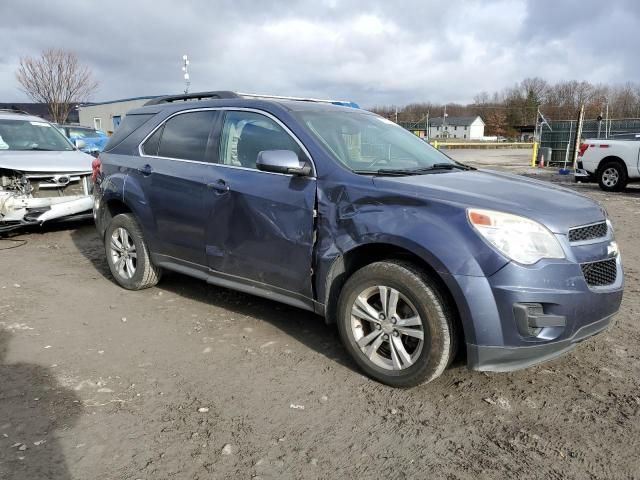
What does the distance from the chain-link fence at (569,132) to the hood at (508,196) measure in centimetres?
2130

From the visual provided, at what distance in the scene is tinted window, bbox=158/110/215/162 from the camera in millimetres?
4379

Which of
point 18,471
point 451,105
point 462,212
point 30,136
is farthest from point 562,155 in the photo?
point 451,105

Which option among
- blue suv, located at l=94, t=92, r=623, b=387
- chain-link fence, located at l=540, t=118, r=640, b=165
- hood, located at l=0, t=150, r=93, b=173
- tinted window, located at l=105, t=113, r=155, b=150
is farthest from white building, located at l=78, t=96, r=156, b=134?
blue suv, located at l=94, t=92, r=623, b=387

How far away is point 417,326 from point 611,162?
41.6 feet

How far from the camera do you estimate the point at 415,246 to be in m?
3.04

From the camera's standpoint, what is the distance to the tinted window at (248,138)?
12.7 ft

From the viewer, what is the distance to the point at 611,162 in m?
13.4

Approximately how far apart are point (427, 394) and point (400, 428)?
0.43 meters

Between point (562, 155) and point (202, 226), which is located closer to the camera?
point (202, 226)

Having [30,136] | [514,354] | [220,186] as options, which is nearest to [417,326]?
[514,354]

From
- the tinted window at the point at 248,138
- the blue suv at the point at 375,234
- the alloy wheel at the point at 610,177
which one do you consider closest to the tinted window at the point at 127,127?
the blue suv at the point at 375,234

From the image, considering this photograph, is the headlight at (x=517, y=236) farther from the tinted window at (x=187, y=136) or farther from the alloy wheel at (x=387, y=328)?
the tinted window at (x=187, y=136)

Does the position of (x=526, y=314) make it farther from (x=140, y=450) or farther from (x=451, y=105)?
(x=451, y=105)

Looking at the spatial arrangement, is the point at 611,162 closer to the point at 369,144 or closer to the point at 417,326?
the point at 369,144
